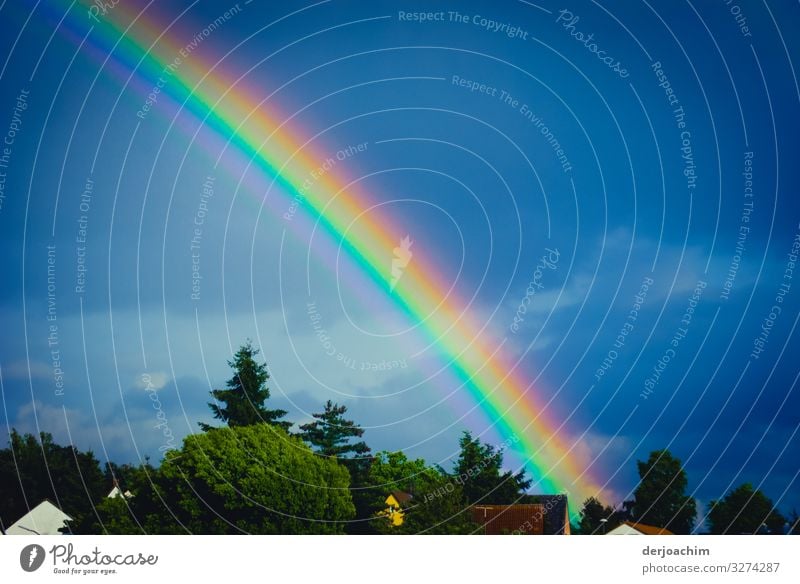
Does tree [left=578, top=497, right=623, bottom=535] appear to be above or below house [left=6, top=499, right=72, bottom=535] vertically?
below

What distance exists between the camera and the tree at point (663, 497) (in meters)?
66.8

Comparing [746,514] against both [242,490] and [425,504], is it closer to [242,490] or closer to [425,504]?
[425,504]

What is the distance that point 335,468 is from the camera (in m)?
52.8

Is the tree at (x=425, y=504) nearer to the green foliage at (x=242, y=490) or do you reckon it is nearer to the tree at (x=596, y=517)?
the green foliage at (x=242, y=490)

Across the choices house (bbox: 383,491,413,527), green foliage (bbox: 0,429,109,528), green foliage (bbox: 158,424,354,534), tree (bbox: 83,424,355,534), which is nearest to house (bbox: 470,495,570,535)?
house (bbox: 383,491,413,527)

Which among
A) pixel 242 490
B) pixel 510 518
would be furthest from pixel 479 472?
pixel 242 490

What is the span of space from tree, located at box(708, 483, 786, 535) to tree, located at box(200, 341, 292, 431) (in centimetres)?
2886

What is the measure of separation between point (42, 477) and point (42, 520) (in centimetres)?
467

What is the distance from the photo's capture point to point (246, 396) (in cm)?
7131

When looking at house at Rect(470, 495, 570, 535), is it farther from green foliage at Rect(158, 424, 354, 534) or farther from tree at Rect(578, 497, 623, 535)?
tree at Rect(578, 497, 623, 535)

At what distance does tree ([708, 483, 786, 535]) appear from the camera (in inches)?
2434
